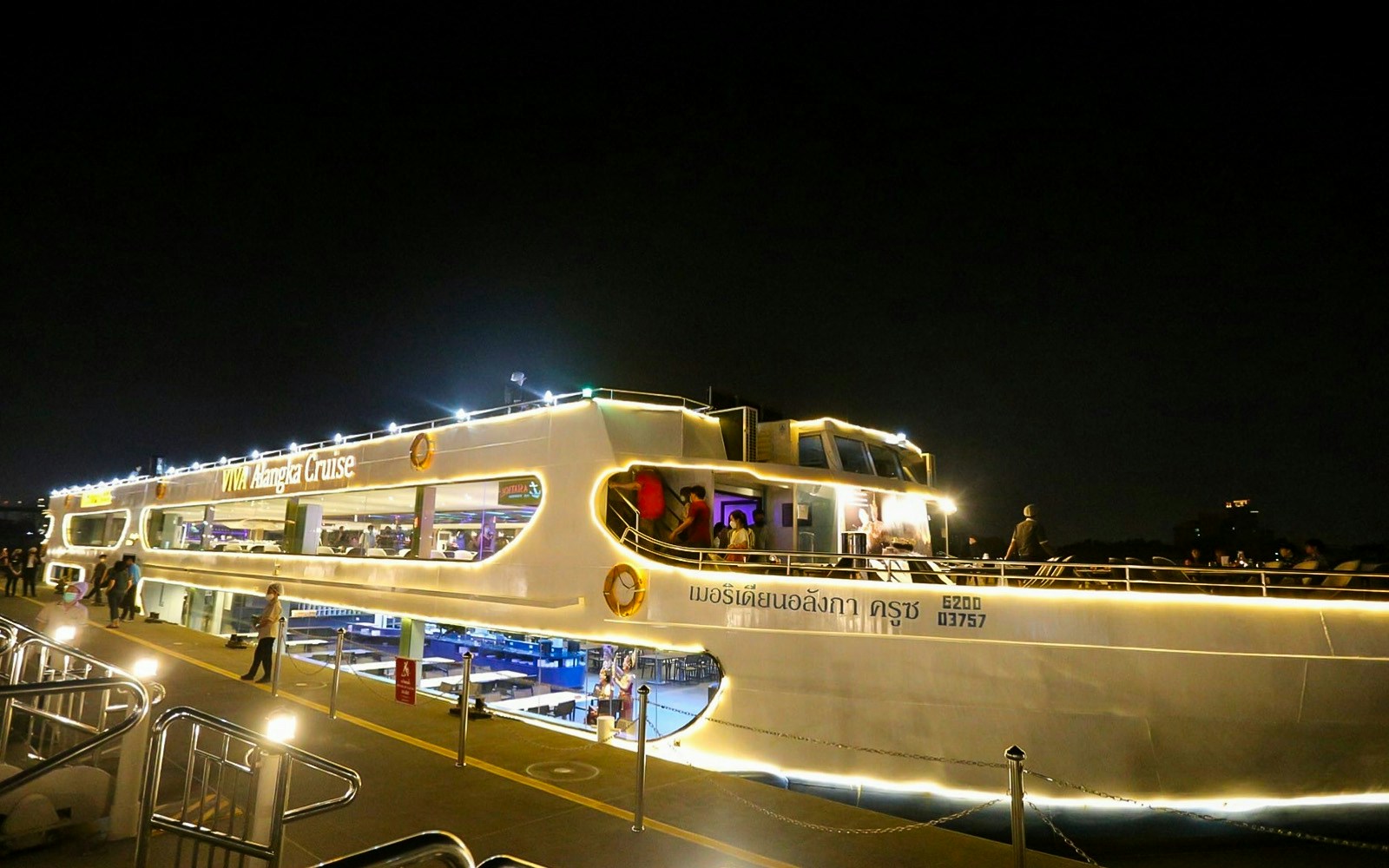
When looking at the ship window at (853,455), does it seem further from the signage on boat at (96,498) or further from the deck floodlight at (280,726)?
the signage on boat at (96,498)

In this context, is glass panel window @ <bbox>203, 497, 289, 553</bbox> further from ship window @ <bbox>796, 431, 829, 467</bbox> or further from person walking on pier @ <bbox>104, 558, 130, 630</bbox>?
ship window @ <bbox>796, 431, 829, 467</bbox>

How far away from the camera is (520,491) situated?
14016mm

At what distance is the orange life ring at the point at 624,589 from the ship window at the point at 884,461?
16.0ft

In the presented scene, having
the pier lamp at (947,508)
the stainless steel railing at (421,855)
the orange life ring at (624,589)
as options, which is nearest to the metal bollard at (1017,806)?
the stainless steel railing at (421,855)

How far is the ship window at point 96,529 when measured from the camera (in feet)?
109

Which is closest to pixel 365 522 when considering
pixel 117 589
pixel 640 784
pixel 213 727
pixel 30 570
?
pixel 117 589

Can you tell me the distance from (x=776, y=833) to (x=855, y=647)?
3.43 metres

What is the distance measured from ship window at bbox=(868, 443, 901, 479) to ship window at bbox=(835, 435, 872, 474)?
0.25 m

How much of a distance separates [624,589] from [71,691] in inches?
300

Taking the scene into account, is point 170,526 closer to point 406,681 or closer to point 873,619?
point 406,681

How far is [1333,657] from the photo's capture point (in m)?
8.08

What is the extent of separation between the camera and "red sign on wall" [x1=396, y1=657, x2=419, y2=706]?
10945mm

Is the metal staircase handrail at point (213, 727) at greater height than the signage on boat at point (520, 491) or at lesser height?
lesser

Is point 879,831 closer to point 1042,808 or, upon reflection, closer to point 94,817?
point 1042,808
